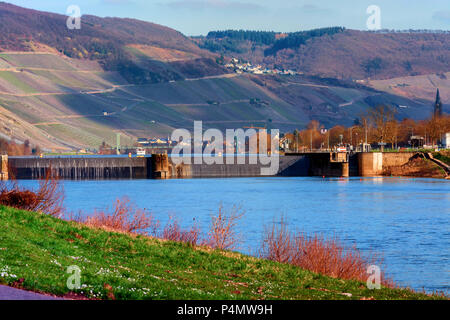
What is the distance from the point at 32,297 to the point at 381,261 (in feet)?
66.5

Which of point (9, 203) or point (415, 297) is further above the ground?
point (9, 203)

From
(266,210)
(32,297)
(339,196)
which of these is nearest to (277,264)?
(32,297)

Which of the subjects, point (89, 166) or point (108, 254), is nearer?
point (108, 254)

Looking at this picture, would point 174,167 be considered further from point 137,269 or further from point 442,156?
point 137,269

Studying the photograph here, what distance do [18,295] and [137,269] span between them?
531 cm

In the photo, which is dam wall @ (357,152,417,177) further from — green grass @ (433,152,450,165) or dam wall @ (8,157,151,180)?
dam wall @ (8,157,151,180)

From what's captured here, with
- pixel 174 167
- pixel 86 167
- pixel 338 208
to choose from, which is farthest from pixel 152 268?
pixel 86 167

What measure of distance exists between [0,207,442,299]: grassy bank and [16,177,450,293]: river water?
230 inches

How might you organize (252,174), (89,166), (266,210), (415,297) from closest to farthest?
(415,297) < (266,210) < (89,166) < (252,174)

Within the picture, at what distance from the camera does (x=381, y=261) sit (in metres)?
31.8

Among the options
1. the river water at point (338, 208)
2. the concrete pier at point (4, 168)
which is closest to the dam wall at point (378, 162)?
the river water at point (338, 208)

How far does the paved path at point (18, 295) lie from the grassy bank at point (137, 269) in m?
0.34

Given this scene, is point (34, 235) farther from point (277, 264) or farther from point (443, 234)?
point (443, 234)

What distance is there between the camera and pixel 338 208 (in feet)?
217
